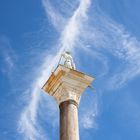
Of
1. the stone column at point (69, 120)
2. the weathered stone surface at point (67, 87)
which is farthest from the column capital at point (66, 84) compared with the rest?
the stone column at point (69, 120)

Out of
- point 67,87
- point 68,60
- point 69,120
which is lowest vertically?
point 69,120

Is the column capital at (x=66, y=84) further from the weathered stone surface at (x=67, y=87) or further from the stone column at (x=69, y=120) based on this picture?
the stone column at (x=69, y=120)

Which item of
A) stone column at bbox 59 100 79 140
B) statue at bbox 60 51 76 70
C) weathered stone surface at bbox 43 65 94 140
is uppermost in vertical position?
statue at bbox 60 51 76 70

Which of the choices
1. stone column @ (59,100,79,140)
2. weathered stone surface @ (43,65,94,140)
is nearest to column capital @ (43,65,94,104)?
weathered stone surface @ (43,65,94,140)

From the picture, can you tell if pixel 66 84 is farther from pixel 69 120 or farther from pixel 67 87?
pixel 69 120

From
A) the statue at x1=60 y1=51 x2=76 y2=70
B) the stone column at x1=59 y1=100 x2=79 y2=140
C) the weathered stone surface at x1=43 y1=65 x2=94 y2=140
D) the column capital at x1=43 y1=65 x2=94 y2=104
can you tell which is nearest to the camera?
the stone column at x1=59 y1=100 x2=79 y2=140

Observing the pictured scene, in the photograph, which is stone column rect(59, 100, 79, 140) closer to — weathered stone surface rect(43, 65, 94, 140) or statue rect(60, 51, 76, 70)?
weathered stone surface rect(43, 65, 94, 140)

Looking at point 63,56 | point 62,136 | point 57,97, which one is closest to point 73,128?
point 62,136

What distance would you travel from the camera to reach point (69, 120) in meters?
12.8

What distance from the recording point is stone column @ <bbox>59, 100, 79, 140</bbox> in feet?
40.7

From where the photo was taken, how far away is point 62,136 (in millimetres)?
12422

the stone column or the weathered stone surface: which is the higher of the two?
the weathered stone surface

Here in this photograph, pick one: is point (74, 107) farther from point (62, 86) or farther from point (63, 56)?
point (63, 56)

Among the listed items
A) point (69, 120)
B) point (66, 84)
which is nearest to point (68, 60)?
point (66, 84)
